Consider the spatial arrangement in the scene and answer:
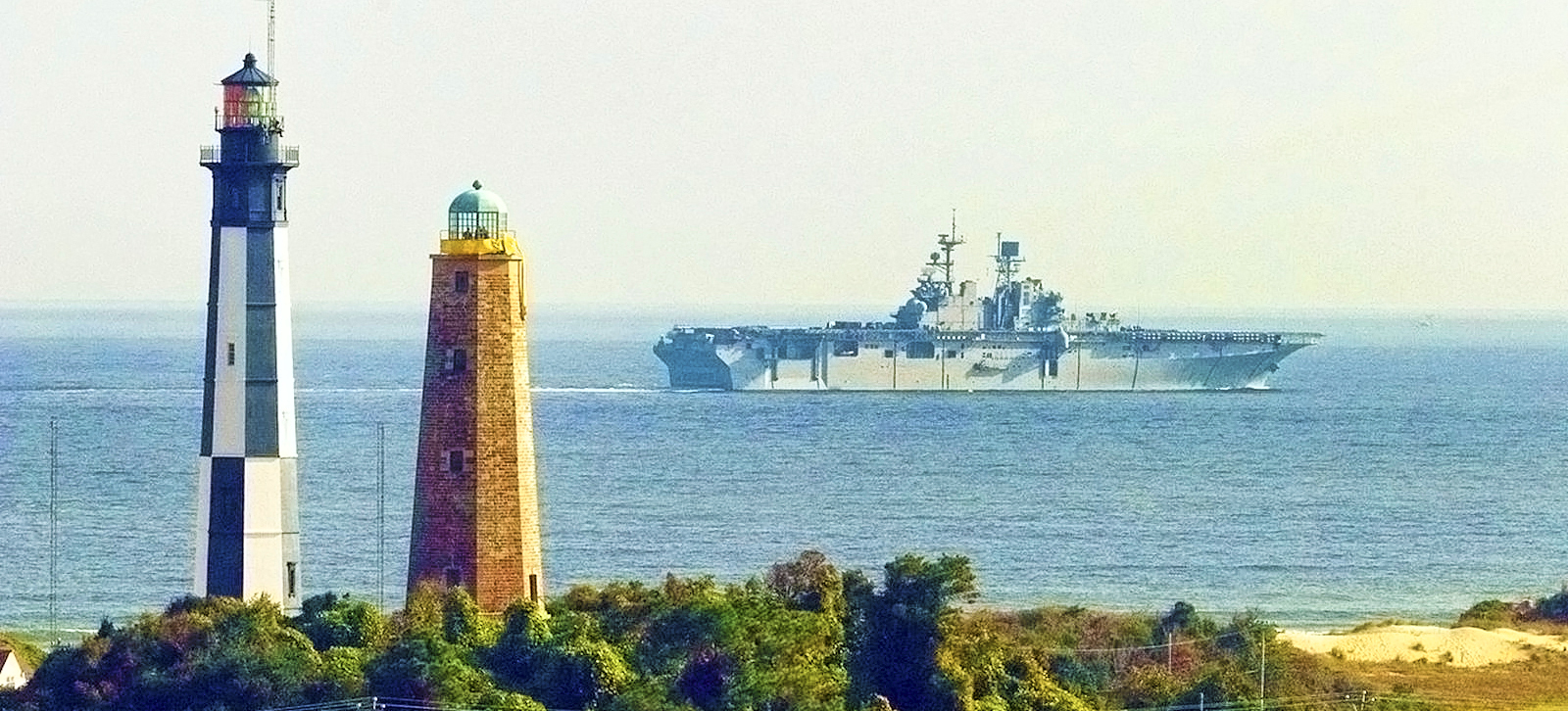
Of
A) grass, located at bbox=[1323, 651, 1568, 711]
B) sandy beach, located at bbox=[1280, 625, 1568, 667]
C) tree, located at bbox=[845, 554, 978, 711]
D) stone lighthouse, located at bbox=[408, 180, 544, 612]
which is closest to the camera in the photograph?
stone lighthouse, located at bbox=[408, 180, 544, 612]

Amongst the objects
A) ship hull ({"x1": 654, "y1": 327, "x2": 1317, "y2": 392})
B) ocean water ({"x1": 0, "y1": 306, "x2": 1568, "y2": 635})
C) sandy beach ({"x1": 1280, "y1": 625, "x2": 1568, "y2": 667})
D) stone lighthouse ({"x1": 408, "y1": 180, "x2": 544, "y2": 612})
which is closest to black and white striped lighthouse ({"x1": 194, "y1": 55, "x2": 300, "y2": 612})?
stone lighthouse ({"x1": 408, "y1": 180, "x2": 544, "y2": 612})

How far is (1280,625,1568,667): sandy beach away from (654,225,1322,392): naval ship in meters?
90.9

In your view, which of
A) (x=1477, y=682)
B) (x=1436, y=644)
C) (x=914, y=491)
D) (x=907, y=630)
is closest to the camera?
(x=907, y=630)

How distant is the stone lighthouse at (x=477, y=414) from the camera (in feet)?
81.9

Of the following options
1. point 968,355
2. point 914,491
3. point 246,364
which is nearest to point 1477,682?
point 246,364

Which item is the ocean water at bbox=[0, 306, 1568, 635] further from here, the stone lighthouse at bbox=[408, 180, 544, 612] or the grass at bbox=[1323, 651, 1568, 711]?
the stone lighthouse at bbox=[408, 180, 544, 612]

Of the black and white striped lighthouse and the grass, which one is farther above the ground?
the black and white striped lighthouse

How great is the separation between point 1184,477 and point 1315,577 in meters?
26.7

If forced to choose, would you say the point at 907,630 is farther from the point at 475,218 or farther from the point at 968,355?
the point at 968,355

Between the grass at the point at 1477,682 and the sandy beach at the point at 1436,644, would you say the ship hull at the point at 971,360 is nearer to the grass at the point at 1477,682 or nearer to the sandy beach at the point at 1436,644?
the sandy beach at the point at 1436,644

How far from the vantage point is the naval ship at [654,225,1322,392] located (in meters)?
133

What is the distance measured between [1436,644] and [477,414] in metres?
19.9

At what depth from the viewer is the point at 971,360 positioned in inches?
5374

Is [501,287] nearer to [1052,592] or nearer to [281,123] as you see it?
[281,123]
